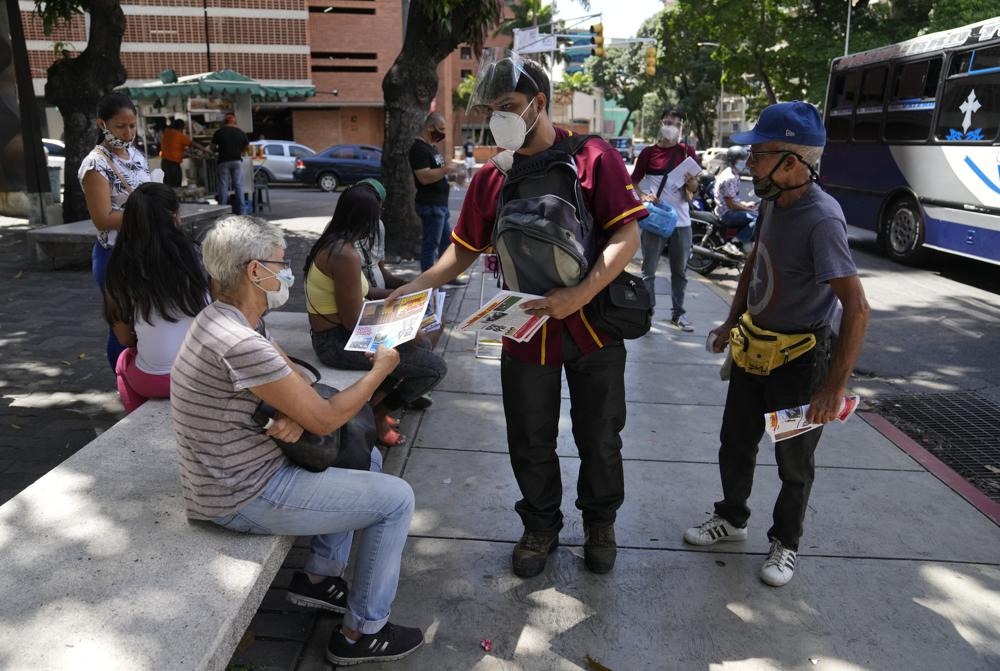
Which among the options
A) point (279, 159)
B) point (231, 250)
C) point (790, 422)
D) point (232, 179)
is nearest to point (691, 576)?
point (790, 422)

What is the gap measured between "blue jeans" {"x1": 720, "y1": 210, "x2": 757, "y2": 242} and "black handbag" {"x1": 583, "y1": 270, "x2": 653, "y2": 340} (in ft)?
24.8

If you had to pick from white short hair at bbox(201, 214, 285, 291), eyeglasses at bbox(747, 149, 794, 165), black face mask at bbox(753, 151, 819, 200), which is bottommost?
white short hair at bbox(201, 214, 285, 291)

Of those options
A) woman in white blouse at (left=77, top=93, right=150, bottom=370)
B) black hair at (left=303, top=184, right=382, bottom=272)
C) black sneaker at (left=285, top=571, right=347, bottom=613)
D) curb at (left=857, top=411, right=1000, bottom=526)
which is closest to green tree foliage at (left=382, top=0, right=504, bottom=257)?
woman in white blouse at (left=77, top=93, right=150, bottom=370)

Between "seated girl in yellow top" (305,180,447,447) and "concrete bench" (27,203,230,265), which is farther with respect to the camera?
"concrete bench" (27,203,230,265)

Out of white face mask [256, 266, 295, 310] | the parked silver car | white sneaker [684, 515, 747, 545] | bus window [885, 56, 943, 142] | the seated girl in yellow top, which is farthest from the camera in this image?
the parked silver car

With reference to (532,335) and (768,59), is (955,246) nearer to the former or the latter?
(532,335)

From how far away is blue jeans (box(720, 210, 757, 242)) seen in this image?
10062 mm

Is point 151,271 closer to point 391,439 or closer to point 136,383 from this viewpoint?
point 136,383

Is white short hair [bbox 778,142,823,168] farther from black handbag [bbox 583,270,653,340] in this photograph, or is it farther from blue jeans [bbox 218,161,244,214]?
blue jeans [bbox 218,161,244,214]

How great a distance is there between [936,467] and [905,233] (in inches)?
316

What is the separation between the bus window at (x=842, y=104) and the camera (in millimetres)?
13258

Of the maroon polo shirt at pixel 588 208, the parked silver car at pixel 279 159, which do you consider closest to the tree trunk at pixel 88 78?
the maroon polo shirt at pixel 588 208

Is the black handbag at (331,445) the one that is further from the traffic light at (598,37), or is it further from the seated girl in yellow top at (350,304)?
the traffic light at (598,37)

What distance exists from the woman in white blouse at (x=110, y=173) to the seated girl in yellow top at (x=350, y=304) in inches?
53.2
